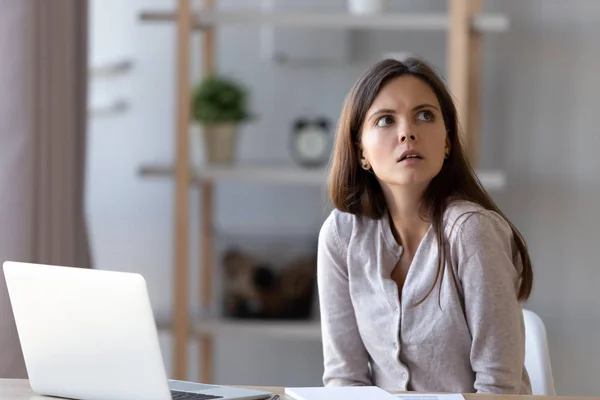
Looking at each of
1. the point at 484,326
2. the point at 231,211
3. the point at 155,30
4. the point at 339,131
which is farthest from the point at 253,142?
the point at 484,326

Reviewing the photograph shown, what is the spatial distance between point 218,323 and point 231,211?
0.48 metres

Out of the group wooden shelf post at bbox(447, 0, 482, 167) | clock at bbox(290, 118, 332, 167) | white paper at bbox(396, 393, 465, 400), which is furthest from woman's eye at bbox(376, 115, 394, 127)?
clock at bbox(290, 118, 332, 167)

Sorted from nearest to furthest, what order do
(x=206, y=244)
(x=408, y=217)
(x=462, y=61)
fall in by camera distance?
(x=408, y=217) < (x=462, y=61) < (x=206, y=244)

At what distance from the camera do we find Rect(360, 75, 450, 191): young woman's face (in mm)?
1512

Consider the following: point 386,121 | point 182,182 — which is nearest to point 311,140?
point 182,182

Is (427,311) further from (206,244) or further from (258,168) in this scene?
(206,244)

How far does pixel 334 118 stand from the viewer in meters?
3.15

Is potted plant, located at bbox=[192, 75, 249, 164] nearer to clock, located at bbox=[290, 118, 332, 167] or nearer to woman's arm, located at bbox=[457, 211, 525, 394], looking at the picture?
clock, located at bbox=[290, 118, 332, 167]

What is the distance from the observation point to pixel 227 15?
2.77 meters

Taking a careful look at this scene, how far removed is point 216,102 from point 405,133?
56.3 inches

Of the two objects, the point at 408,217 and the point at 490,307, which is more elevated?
the point at 408,217

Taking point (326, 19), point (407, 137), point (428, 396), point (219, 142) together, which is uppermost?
point (326, 19)

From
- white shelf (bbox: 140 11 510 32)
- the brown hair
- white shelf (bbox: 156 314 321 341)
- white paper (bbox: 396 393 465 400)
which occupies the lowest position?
white shelf (bbox: 156 314 321 341)

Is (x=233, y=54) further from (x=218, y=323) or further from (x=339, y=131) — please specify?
(x=339, y=131)
